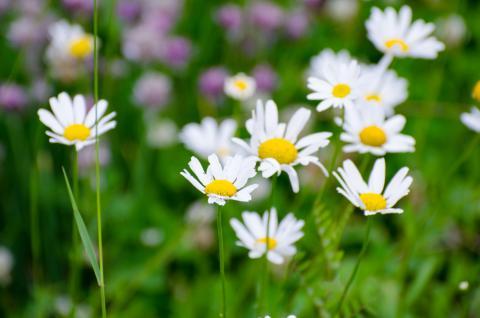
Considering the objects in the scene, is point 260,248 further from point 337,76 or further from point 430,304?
point 430,304

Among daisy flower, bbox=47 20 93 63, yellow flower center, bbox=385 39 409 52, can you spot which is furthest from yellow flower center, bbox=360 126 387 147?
daisy flower, bbox=47 20 93 63

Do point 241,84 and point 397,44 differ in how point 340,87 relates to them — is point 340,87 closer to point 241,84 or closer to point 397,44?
point 397,44

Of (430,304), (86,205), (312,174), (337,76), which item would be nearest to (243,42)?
(312,174)

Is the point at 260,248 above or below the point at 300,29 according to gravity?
below

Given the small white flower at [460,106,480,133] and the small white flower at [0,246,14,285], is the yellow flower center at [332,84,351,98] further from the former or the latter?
the small white flower at [0,246,14,285]

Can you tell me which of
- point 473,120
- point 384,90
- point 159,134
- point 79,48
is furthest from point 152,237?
point 473,120

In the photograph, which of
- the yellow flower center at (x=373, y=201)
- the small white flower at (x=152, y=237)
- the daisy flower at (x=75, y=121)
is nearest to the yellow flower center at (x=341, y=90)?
the yellow flower center at (x=373, y=201)
